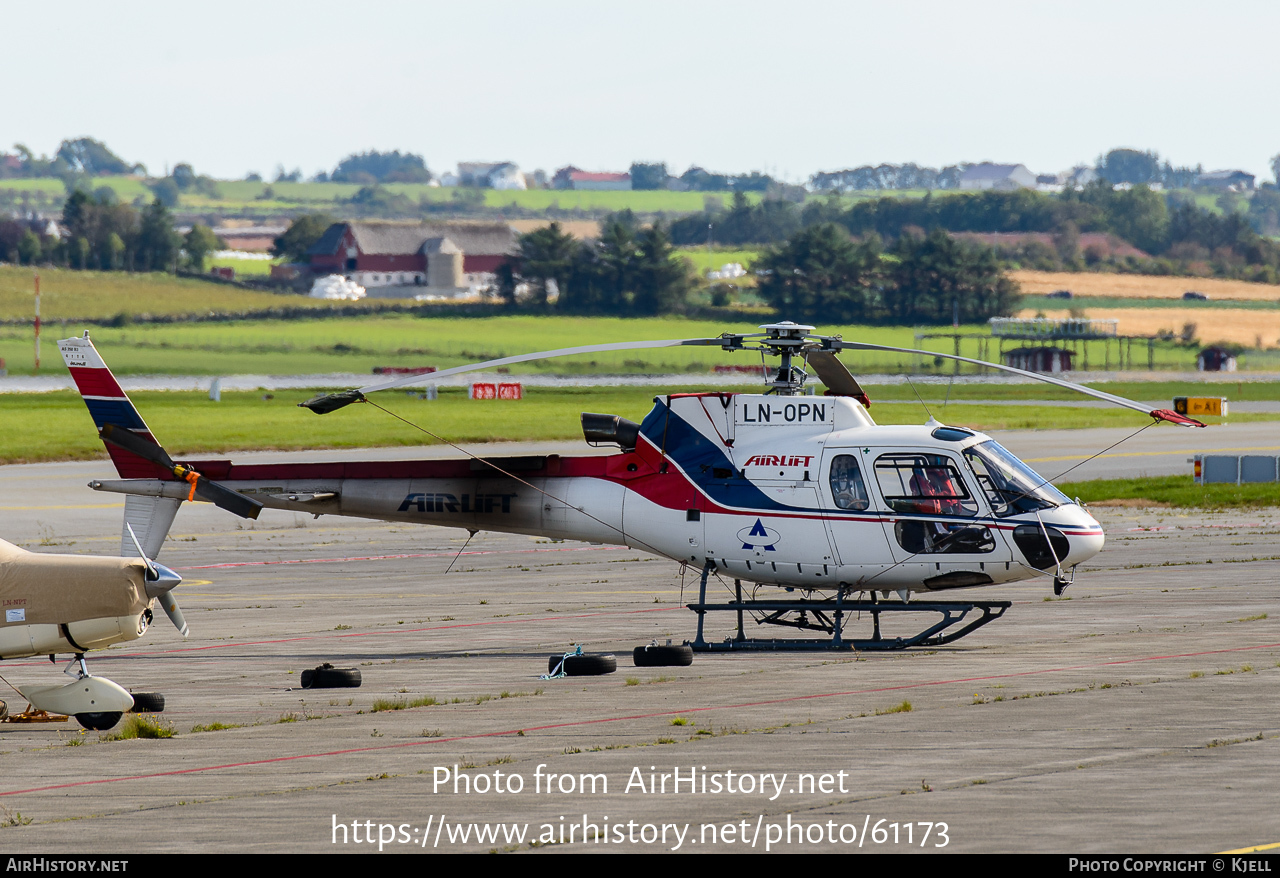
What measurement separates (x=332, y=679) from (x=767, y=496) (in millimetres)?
5920

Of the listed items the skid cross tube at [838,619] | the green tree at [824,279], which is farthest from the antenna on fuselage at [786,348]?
the green tree at [824,279]

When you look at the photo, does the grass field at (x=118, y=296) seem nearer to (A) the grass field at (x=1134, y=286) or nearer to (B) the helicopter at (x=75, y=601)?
(A) the grass field at (x=1134, y=286)

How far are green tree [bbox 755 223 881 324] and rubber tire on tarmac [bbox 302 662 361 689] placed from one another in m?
113

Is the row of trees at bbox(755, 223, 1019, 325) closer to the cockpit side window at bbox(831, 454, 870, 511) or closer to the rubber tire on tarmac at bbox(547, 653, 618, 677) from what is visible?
the cockpit side window at bbox(831, 454, 870, 511)

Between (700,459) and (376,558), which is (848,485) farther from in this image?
(376,558)

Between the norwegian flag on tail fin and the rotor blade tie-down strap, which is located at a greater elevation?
the norwegian flag on tail fin

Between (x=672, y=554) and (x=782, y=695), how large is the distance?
4.00m

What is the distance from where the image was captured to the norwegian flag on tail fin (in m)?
19.2

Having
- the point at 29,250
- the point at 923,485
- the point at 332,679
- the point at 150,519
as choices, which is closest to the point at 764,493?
the point at 923,485

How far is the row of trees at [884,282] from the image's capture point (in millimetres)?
130500

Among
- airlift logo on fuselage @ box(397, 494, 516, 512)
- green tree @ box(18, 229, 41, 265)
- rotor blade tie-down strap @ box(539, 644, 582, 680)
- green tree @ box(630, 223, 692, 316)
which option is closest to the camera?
rotor blade tie-down strap @ box(539, 644, 582, 680)

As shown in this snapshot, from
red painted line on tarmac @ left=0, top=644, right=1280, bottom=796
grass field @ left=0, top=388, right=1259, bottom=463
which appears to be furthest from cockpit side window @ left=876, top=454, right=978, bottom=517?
grass field @ left=0, top=388, right=1259, bottom=463

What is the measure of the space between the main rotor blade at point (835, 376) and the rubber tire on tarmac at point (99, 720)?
31.3ft

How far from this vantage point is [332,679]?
59.1ft
